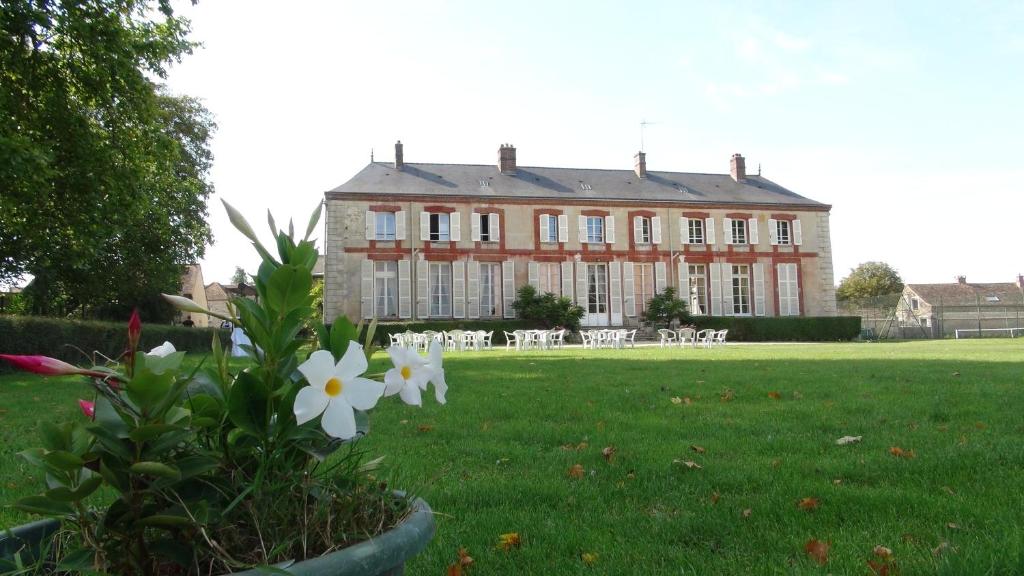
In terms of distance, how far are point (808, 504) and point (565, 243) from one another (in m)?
26.2

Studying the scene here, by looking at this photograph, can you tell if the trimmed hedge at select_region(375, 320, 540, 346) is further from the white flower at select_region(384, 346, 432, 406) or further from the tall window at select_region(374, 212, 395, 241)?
the white flower at select_region(384, 346, 432, 406)

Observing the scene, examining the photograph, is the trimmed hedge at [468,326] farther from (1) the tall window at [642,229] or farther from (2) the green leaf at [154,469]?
(2) the green leaf at [154,469]

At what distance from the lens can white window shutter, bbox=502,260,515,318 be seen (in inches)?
1102

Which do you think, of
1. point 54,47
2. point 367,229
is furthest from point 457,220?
point 54,47

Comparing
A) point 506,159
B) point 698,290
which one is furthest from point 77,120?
point 698,290

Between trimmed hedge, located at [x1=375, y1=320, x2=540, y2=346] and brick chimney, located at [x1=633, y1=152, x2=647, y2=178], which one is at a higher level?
brick chimney, located at [x1=633, y1=152, x2=647, y2=178]

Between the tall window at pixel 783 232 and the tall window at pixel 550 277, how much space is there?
10.5 metres

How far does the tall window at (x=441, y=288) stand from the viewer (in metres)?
27.8

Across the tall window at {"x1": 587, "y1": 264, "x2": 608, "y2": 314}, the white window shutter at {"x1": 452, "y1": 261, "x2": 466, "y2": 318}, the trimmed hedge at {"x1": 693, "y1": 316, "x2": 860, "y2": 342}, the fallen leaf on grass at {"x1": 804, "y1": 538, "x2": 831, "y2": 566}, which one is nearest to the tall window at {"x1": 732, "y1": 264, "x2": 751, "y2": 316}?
the trimmed hedge at {"x1": 693, "y1": 316, "x2": 860, "y2": 342}

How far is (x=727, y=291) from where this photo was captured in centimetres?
2967

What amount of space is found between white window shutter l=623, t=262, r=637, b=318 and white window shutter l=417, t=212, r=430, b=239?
8.70 metres

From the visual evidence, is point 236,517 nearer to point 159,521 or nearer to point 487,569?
point 159,521

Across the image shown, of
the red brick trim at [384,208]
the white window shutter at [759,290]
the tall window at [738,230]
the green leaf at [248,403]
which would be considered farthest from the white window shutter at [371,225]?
the green leaf at [248,403]

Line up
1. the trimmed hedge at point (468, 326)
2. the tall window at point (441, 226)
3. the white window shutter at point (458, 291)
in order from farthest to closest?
1. the tall window at point (441, 226)
2. the white window shutter at point (458, 291)
3. the trimmed hedge at point (468, 326)
